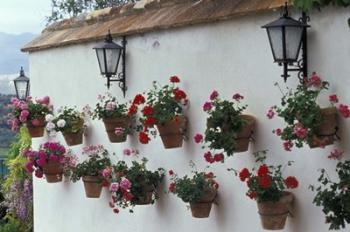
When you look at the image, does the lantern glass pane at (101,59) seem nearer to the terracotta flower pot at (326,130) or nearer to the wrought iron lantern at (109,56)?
the wrought iron lantern at (109,56)

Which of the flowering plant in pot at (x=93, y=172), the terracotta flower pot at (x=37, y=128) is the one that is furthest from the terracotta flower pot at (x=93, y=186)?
the terracotta flower pot at (x=37, y=128)

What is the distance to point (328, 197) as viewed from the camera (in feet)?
10.5

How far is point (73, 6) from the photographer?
10586 mm

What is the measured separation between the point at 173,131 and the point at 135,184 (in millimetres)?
537

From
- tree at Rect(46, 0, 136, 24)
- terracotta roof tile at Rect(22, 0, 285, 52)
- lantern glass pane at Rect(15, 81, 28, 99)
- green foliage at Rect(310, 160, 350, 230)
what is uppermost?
tree at Rect(46, 0, 136, 24)

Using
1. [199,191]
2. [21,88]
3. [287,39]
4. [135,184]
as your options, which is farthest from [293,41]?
[21,88]

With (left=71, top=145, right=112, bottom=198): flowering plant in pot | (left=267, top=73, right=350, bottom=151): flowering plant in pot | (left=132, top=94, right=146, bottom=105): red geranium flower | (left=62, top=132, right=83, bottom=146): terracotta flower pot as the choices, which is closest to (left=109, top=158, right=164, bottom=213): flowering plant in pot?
(left=71, top=145, right=112, bottom=198): flowering plant in pot

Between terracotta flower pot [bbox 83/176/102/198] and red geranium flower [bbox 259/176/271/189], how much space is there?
6.74ft

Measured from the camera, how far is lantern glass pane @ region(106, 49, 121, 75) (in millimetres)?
4902

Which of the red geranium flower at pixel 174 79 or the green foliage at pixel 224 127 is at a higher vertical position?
the red geranium flower at pixel 174 79

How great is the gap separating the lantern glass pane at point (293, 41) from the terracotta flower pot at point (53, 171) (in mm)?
2960

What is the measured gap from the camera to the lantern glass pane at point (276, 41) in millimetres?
3438

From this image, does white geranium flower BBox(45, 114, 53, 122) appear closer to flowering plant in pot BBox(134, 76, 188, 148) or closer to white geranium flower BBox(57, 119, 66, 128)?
white geranium flower BBox(57, 119, 66, 128)

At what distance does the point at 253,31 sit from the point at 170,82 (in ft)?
3.09
